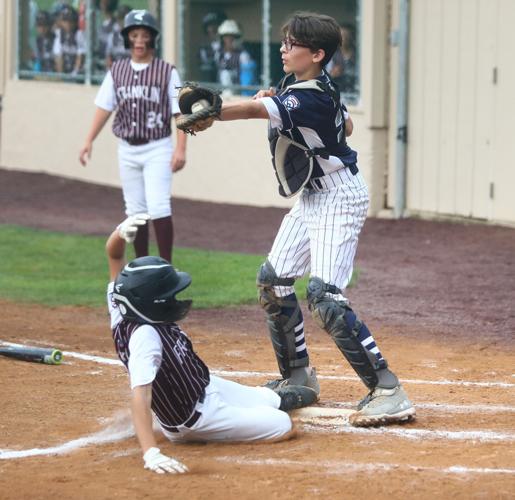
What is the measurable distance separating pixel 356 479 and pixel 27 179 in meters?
14.0

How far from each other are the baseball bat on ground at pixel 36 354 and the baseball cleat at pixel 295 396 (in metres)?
1.63

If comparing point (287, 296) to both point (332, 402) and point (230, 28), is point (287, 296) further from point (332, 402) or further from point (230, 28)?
point (230, 28)

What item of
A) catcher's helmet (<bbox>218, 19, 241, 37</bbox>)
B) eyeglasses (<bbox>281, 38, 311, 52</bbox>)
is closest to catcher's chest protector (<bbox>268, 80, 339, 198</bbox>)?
eyeglasses (<bbox>281, 38, 311, 52</bbox>)

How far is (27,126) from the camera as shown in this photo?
748 inches

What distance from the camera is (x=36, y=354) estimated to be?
23.7 feet

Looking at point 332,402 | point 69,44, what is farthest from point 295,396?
point 69,44

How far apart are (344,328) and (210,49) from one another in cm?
1054

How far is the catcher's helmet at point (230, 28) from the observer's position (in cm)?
1528

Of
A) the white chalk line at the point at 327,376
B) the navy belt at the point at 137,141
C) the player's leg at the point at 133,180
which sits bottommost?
the white chalk line at the point at 327,376

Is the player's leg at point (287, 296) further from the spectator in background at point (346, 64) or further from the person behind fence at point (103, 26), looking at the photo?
the person behind fence at point (103, 26)

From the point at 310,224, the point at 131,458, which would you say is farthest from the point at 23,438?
the point at 310,224

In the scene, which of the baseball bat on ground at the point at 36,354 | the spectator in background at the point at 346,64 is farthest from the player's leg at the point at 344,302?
the spectator in background at the point at 346,64

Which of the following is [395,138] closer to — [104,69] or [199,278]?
[199,278]

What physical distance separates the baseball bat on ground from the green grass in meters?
2.15
